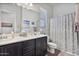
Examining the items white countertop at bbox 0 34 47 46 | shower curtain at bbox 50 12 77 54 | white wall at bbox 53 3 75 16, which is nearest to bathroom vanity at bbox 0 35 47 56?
white countertop at bbox 0 34 47 46

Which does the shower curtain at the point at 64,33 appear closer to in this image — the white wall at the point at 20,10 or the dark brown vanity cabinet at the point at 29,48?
the white wall at the point at 20,10

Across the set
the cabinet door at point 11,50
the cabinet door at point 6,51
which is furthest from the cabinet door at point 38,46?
the cabinet door at point 6,51

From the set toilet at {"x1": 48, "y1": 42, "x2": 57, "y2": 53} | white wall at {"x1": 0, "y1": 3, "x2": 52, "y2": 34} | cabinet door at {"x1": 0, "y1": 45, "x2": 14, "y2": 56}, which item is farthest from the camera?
toilet at {"x1": 48, "y1": 42, "x2": 57, "y2": 53}

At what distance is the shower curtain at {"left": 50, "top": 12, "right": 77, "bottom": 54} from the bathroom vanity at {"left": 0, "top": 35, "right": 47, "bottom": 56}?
0.65ft

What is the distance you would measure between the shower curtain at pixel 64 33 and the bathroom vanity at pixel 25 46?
20 cm

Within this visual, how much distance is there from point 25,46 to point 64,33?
2.17ft

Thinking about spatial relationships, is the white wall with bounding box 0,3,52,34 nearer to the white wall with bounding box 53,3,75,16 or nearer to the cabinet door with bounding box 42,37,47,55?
the white wall with bounding box 53,3,75,16

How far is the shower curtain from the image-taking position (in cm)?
165

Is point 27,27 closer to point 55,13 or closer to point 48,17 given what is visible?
point 48,17

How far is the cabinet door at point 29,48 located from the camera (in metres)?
1.59

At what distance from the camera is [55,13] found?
1670 mm

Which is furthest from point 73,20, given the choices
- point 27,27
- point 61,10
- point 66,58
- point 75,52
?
point 27,27

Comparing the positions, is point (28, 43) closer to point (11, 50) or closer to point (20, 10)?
point (11, 50)

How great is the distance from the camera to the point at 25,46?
5.21ft
